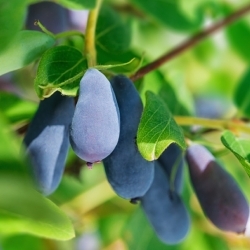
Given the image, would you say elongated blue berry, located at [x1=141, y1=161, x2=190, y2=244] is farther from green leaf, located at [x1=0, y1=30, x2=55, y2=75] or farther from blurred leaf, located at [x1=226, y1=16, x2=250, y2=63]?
blurred leaf, located at [x1=226, y1=16, x2=250, y2=63]

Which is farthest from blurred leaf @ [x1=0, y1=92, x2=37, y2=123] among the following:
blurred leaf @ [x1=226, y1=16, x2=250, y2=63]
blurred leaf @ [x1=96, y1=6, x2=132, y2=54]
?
blurred leaf @ [x1=226, y1=16, x2=250, y2=63]

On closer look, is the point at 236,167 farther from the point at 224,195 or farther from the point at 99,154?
the point at 99,154

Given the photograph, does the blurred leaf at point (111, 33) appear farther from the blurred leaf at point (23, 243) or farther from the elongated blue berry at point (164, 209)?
the blurred leaf at point (23, 243)

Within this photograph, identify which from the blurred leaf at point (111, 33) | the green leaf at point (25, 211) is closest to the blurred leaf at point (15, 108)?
the blurred leaf at point (111, 33)

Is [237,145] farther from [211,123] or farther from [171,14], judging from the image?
[171,14]

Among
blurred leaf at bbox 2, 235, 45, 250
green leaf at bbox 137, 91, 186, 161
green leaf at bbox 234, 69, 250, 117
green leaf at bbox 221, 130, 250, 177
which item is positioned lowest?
blurred leaf at bbox 2, 235, 45, 250

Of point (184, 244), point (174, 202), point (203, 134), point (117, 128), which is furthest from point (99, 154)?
point (184, 244)

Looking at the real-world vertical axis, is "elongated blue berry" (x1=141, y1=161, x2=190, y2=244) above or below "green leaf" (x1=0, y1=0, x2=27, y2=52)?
below
